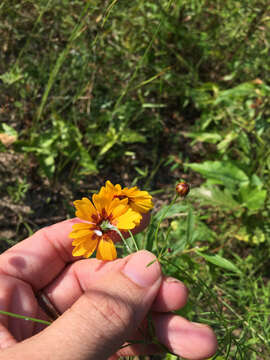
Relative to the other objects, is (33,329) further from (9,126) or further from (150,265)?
(9,126)

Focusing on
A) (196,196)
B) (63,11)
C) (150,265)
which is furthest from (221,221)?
(63,11)

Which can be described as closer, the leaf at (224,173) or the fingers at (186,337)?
the fingers at (186,337)

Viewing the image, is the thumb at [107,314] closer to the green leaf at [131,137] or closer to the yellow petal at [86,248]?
the yellow petal at [86,248]

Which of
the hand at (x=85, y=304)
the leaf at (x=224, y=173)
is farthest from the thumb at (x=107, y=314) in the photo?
the leaf at (x=224, y=173)

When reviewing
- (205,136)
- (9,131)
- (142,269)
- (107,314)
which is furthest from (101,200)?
(205,136)

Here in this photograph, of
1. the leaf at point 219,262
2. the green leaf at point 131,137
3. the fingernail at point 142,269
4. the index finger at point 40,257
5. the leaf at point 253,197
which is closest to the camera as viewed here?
the fingernail at point 142,269

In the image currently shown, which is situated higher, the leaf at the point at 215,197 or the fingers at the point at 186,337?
the leaf at the point at 215,197

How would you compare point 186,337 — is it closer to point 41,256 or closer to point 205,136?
point 41,256

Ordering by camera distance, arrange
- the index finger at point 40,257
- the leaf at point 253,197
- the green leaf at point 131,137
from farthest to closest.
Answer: the green leaf at point 131,137 → the leaf at point 253,197 → the index finger at point 40,257
